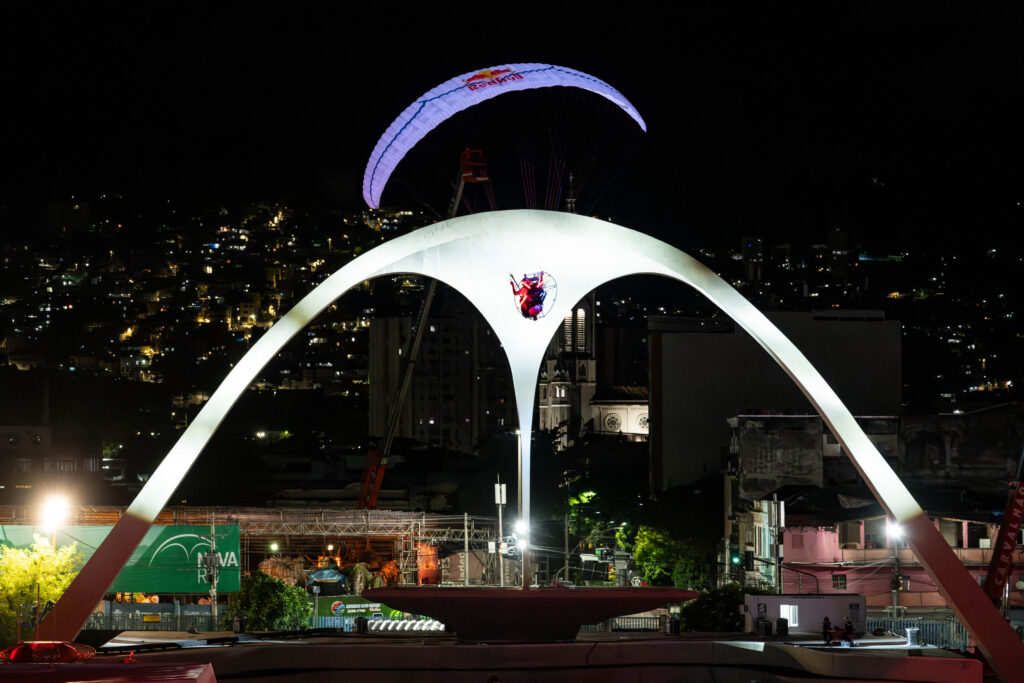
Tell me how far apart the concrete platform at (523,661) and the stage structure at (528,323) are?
62.2 inches

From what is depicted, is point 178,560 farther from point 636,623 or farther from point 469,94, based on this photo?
point 469,94

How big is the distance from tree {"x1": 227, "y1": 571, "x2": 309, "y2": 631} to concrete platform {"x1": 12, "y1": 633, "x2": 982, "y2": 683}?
35.2 ft

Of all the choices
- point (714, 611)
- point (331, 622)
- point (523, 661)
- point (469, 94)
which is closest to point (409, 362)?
point (331, 622)

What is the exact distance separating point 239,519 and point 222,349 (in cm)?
11861

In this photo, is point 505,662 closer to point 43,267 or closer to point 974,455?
point 974,455

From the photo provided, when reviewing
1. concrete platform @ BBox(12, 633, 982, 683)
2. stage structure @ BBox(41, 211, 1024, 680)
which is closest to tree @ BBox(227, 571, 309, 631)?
concrete platform @ BBox(12, 633, 982, 683)

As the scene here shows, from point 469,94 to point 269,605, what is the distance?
15.9 meters

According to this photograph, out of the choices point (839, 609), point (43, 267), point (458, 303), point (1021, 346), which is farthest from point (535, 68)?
point (43, 267)

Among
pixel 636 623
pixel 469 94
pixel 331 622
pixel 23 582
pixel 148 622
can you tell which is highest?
pixel 469 94

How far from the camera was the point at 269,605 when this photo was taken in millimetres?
31656

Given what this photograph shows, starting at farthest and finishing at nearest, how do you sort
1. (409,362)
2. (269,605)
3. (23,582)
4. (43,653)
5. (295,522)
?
(409,362)
(295,522)
(269,605)
(23,582)
(43,653)

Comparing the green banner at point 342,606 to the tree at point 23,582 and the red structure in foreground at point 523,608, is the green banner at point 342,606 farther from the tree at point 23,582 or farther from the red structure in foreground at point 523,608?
the red structure in foreground at point 523,608

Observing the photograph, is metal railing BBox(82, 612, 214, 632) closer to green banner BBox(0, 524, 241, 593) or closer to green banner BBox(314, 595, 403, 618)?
green banner BBox(0, 524, 241, 593)

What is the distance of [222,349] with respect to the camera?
155 m
